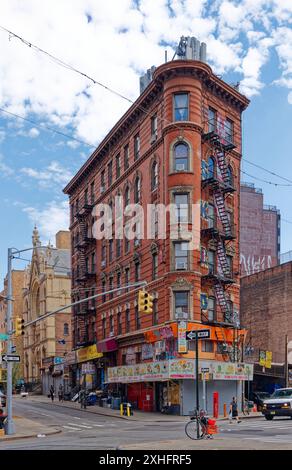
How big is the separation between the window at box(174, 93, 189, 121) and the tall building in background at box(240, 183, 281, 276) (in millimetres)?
39622

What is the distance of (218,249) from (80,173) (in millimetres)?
24414

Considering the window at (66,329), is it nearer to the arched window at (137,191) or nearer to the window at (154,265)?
A: the arched window at (137,191)

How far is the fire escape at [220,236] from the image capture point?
48.8m

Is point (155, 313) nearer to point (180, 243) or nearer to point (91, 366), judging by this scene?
point (180, 243)

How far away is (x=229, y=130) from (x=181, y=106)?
21.2 feet

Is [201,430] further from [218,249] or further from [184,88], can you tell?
[184,88]

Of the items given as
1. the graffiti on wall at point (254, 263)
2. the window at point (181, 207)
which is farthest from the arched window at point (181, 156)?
the graffiti on wall at point (254, 263)

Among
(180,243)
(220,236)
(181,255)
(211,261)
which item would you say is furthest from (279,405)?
(220,236)

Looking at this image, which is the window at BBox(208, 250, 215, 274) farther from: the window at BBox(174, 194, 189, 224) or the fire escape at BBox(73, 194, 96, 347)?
the fire escape at BBox(73, 194, 96, 347)

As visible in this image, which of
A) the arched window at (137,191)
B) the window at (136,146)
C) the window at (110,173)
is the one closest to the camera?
the arched window at (137,191)

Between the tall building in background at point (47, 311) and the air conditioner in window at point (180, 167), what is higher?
the air conditioner in window at point (180, 167)

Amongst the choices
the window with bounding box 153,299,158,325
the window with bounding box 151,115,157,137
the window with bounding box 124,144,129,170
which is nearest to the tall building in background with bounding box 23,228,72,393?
the window with bounding box 124,144,129,170

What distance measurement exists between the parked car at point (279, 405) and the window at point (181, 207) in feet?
51.2

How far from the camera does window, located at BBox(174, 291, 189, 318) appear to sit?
46719 mm
